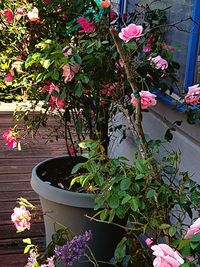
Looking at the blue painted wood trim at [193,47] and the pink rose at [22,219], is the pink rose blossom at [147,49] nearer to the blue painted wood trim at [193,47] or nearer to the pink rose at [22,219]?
the blue painted wood trim at [193,47]

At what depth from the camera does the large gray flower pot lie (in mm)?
2311

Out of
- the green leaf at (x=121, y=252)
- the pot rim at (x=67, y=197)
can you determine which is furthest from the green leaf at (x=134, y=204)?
the pot rim at (x=67, y=197)

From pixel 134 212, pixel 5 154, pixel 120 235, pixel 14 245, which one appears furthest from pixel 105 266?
pixel 5 154

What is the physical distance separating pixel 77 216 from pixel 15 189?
4.75 ft

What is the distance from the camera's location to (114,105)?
250 cm

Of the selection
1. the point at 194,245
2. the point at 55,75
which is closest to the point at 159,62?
the point at 55,75

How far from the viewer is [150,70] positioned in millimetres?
2256

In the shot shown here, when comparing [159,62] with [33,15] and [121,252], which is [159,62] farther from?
[121,252]

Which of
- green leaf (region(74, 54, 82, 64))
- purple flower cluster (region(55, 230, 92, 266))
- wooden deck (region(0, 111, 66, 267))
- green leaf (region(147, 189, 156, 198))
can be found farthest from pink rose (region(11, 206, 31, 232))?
green leaf (region(147, 189, 156, 198))

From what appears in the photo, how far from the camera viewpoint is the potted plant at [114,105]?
1569mm

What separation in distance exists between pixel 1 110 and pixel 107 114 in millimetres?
3861

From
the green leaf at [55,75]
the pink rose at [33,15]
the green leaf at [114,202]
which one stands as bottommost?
the green leaf at [114,202]

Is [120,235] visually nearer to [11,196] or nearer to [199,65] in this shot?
[199,65]

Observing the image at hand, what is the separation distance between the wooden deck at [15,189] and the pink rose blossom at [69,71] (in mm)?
1136
